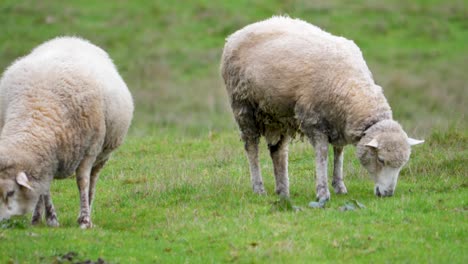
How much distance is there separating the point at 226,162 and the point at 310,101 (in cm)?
357

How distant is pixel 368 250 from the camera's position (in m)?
8.61

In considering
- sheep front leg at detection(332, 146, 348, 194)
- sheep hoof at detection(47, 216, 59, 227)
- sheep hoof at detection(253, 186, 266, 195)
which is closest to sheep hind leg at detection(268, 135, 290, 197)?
sheep hoof at detection(253, 186, 266, 195)

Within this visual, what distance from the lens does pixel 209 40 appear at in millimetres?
27547

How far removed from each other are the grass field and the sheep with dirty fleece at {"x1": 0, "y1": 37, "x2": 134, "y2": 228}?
0.48m

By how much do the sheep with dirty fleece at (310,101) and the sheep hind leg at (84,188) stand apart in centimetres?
276

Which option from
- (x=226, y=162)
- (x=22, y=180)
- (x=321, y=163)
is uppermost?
(x=22, y=180)

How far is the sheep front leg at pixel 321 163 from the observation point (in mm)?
10914

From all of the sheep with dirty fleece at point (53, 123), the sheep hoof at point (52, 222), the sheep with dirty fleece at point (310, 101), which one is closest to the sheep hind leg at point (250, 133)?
the sheep with dirty fleece at point (310, 101)

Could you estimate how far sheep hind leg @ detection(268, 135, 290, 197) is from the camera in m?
11.7

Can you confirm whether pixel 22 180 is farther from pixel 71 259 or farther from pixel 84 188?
pixel 71 259

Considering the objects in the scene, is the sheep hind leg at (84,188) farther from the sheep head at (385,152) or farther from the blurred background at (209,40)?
the blurred background at (209,40)

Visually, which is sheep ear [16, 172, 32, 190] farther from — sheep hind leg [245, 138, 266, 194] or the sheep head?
the sheep head

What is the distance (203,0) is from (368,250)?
22.8m

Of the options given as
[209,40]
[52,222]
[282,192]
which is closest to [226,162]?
[282,192]
